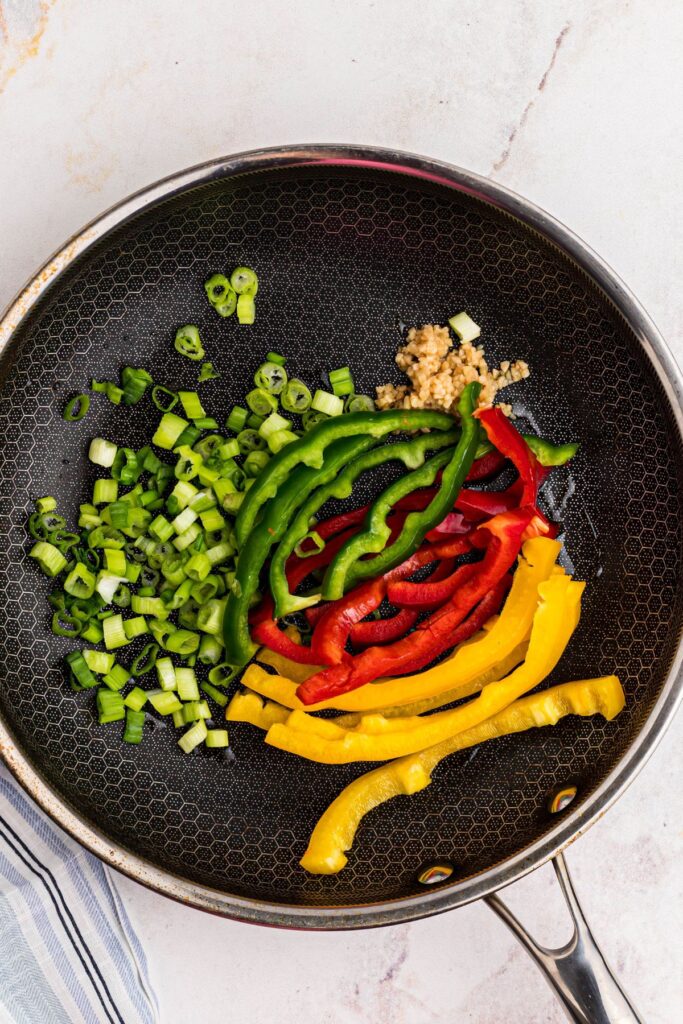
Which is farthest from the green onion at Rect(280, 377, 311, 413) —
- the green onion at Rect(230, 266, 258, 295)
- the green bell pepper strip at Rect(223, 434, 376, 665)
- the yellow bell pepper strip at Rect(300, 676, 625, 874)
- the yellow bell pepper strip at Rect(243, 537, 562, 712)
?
the yellow bell pepper strip at Rect(300, 676, 625, 874)

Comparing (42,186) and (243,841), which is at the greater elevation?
(42,186)

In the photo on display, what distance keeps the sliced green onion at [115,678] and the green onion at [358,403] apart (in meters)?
0.93

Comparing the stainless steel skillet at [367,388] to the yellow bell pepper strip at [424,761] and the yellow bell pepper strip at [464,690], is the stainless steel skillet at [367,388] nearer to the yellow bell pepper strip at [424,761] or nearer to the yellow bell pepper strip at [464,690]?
the yellow bell pepper strip at [424,761]

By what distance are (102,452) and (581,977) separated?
174cm

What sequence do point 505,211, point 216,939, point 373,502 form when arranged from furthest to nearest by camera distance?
1. point 216,939
2. point 373,502
3. point 505,211

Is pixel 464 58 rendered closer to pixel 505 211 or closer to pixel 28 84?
pixel 505 211

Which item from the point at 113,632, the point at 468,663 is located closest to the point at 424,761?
the point at 468,663

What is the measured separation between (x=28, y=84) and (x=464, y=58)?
3.78 feet

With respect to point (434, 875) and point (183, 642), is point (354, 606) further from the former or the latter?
point (434, 875)

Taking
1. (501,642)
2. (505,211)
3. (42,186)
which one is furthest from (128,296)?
(501,642)

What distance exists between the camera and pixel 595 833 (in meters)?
2.15

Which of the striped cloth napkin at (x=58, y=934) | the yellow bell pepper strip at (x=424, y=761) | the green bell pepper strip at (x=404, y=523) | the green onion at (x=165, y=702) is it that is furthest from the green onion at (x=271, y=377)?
the striped cloth napkin at (x=58, y=934)

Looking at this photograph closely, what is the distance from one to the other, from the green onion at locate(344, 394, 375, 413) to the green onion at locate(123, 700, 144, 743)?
39.2 inches

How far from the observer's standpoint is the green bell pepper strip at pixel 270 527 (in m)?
1.91
